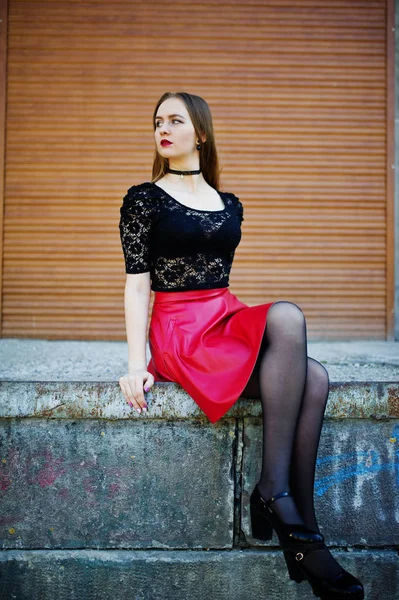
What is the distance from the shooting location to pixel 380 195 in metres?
4.43

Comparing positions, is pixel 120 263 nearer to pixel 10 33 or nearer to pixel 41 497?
pixel 10 33

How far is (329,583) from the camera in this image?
1796 millimetres

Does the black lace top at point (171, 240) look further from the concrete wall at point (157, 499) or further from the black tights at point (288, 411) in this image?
the concrete wall at point (157, 499)

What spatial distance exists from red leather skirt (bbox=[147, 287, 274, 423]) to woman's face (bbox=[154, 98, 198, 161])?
2.16ft

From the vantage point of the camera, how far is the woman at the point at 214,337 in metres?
1.97

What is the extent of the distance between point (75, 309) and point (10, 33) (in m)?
2.19

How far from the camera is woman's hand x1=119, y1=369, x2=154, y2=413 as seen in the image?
7.05ft

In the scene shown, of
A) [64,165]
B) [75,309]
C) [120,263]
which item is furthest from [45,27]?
[75,309]

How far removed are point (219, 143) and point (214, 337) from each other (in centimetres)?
252

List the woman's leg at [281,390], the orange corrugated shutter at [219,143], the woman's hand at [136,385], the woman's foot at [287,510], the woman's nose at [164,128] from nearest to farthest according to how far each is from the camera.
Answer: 1. the woman's foot at [287,510]
2. the woman's leg at [281,390]
3. the woman's hand at [136,385]
4. the woman's nose at [164,128]
5. the orange corrugated shutter at [219,143]

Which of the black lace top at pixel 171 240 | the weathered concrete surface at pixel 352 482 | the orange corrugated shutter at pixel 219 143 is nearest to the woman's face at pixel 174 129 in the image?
the black lace top at pixel 171 240

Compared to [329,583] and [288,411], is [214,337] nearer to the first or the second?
[288,411]

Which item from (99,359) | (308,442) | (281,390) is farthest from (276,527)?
(99,359)

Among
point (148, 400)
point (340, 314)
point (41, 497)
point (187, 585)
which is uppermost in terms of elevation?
point (340, 314)
